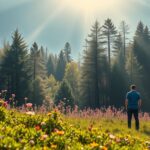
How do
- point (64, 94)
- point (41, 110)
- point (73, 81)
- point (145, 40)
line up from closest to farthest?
point (41, 110)
point (64, 94)
point (145, 40)
point (73, 81)

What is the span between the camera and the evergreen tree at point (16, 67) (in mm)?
60938

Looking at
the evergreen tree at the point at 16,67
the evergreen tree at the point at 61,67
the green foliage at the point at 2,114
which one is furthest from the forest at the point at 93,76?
the evergreen tree at the point at 61,67

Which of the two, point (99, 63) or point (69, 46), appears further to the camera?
point (69, 46)

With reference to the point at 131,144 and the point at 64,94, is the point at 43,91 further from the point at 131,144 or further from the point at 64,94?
the point at 131,144

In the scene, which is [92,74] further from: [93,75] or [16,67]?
[16,67]

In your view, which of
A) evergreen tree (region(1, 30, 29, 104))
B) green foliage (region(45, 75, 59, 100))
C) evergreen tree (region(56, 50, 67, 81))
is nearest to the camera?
evergreen tree (region(1, 30, 29, 104))

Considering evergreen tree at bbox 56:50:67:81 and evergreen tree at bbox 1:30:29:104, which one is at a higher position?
evergreen tree at bbox 56:50:67:81

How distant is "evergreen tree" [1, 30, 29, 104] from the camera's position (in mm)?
60938

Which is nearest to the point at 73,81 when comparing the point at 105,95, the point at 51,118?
the point at 105,95

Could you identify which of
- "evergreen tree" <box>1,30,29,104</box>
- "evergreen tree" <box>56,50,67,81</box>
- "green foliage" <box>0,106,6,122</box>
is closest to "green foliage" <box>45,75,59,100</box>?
"evergreen tree" <box>1,30,29,104</box>

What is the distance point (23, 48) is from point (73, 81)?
21896 mm

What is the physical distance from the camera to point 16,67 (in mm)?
61875

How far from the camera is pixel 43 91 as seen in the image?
2501 inches

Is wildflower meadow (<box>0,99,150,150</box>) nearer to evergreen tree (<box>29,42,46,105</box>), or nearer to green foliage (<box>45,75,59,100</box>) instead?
evergreen tree (<box>29,42,46,105</box>)
